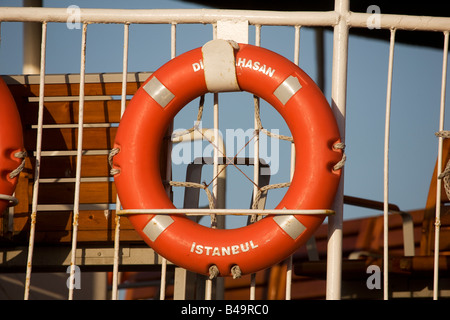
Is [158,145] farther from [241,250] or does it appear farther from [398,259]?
[398,259]

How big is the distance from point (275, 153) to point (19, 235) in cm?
102

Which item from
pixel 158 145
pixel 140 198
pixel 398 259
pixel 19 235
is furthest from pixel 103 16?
pixel 398 259

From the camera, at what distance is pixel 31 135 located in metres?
2.59

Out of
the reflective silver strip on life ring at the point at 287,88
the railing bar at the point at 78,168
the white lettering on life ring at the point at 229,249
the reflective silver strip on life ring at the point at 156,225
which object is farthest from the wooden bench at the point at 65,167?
the reflective silver strip on life ring at the point at 287,88

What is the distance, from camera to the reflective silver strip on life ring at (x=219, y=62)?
224 centimetres

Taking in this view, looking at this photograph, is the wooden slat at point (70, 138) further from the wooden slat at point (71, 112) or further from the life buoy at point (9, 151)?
the life buoy at point (9, 151)

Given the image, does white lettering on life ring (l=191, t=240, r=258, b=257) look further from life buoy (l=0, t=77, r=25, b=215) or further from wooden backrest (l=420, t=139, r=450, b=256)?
wooden backrest (l=420, t=139, r=450, b=256)

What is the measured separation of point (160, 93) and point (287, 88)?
1.39ft

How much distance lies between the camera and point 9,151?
225 centimetres

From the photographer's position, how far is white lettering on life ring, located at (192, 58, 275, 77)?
2.22m

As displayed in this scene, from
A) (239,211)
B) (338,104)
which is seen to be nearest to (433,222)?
(338,104)

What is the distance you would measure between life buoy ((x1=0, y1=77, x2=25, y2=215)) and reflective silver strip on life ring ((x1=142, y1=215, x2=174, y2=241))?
1.56 feet

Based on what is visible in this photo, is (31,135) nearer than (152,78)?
No

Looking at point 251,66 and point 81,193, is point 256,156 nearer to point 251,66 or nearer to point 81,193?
point 251,66
